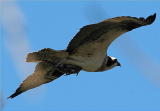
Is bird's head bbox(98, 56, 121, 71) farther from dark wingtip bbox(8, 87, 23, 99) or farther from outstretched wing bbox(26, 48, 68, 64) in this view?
dark wingtip bbox(8, 87, 23, 99)

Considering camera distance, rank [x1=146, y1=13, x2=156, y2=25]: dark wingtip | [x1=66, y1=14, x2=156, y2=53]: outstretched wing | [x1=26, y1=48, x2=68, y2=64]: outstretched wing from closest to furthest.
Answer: [x1=146, y1=13, x2=156, y2=25]: dark wingtip < [x1=66, y1=14, x2=156, y2=53]: outstretched wing < [x1=26, y1=48, x2=68, y2=64]: outstretched wing

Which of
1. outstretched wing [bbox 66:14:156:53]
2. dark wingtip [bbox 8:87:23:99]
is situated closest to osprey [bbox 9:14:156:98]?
outstretched wing [bbox 66:14:156:53]

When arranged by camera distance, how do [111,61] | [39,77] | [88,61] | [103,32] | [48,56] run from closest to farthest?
[103,32]
[48,56]
[88,61]
[111,61]
[39,77]

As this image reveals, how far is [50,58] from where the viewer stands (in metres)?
8.30

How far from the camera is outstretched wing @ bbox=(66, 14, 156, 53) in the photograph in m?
7.57

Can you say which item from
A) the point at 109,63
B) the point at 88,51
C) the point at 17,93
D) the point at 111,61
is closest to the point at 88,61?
the point at 88,51

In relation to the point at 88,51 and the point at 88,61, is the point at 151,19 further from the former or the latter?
the point at 88,61

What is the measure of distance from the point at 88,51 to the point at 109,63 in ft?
2.99

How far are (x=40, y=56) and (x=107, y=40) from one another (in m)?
1.63

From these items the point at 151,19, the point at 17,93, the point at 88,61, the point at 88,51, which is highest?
the point at 151,19

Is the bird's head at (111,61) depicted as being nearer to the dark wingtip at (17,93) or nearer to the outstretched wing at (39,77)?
the outstretched wing at (39,77)

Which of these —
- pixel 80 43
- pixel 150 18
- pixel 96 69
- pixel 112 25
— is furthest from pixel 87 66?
pixel 150 18

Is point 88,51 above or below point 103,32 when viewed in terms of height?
below

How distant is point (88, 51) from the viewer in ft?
27.0
